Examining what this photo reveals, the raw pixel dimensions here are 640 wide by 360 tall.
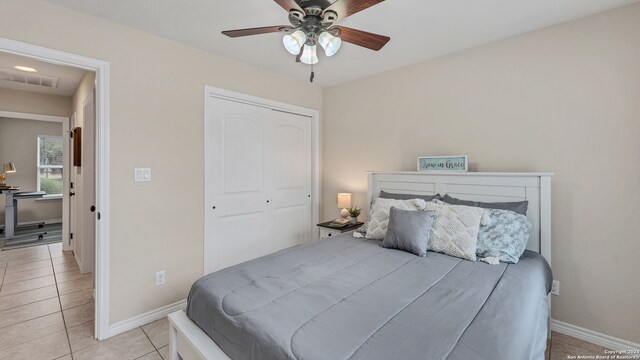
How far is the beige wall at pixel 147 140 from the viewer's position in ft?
6.68

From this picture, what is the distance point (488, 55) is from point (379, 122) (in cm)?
121

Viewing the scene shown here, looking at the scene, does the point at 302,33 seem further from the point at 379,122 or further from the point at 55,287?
the point at 55,287

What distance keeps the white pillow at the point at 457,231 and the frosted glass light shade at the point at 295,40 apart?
5.23ft

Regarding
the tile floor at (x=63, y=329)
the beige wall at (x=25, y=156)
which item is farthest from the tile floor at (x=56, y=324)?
the beige wall at (x=25, y=156)

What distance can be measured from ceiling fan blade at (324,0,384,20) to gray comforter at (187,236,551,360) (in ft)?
4.69

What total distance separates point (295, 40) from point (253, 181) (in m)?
1.87

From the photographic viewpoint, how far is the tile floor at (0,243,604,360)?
198cm

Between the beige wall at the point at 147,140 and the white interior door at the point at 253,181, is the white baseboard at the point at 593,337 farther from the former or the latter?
the beige wall at the point at 147,140

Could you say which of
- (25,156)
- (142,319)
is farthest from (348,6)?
(25,156)

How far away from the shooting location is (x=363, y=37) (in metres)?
1.67

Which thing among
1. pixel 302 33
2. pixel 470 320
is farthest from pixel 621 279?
pixel 302 33

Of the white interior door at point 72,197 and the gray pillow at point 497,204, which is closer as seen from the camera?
the gray pillow at point 497,204

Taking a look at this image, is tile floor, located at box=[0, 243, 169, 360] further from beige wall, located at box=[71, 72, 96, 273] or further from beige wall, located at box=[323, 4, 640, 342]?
beige wall, located at box=[323, 4, 640, 342]

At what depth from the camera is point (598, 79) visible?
205 cm
